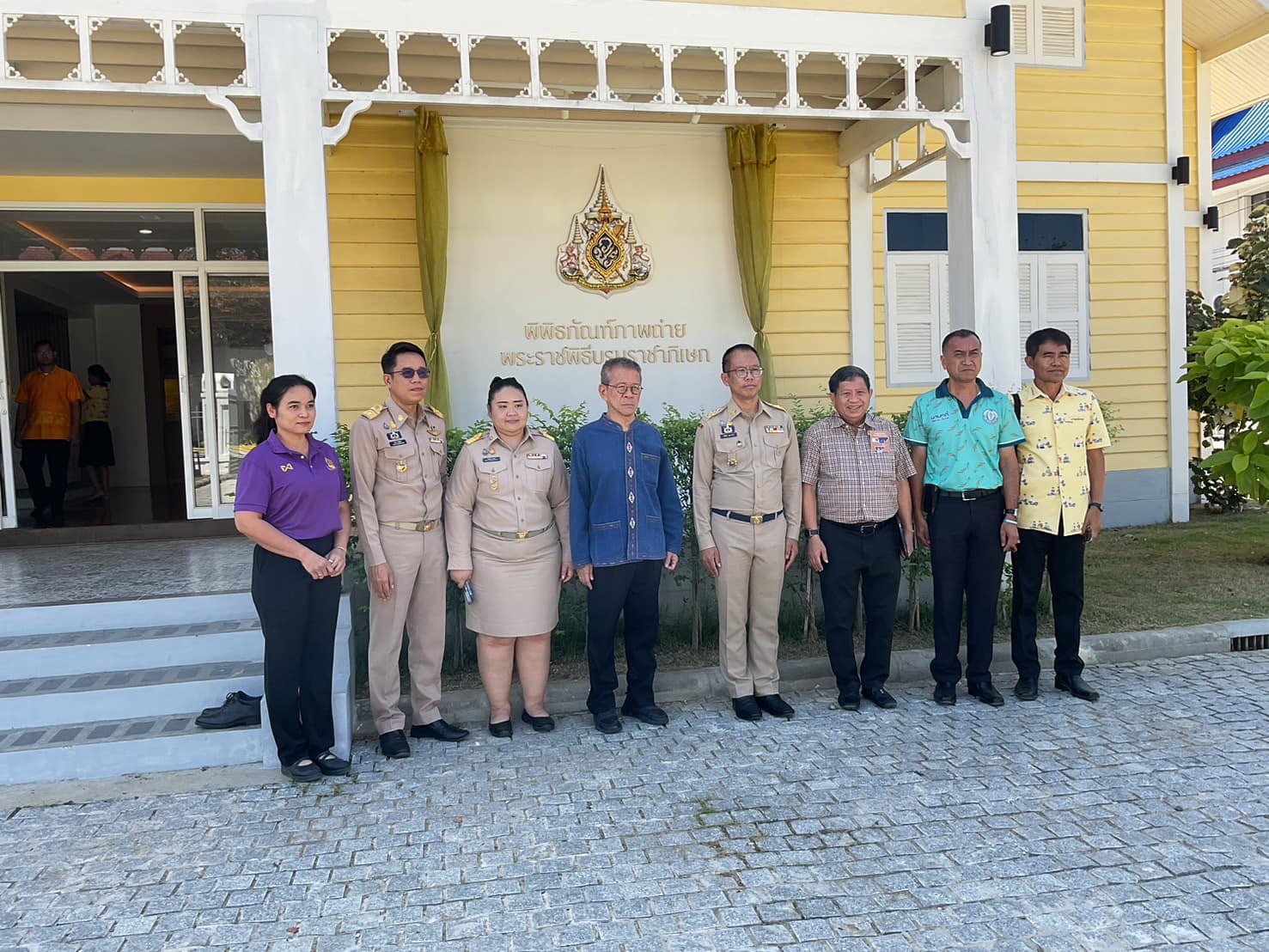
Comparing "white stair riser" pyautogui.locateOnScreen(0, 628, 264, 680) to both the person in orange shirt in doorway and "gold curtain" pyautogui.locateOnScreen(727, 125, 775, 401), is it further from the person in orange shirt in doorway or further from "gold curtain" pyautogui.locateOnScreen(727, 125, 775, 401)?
"gold curtain" pyautogui.locateOnScreen(727, 125, 775, 401)

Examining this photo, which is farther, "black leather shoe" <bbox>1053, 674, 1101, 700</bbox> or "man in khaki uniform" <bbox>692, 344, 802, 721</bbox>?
"black leather shoe" <bbox>1053, 674, 1101, 700</bbox>

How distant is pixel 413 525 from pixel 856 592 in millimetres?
2269

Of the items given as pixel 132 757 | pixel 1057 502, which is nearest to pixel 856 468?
pixel 1057 502

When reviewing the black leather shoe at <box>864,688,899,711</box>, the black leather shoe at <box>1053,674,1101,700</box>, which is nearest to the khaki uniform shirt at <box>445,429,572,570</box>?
the black leather shoe at <box>864,688,899,711</box>

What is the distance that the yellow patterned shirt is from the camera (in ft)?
15.2

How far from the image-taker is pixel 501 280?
25.1 ft

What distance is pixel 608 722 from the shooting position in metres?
4.41

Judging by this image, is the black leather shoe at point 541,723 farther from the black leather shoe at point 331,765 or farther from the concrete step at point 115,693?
the concrete step at point 115,693

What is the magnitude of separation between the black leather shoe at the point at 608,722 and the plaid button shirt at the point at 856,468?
58.3 inches

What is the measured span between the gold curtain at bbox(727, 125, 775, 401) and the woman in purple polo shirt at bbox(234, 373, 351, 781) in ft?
15.3

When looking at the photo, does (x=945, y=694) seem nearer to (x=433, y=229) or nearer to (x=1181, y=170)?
(x=433, y=229)

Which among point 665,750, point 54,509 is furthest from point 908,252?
point 54,509

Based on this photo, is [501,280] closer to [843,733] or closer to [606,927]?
[843,733]

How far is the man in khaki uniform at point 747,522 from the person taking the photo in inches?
179
